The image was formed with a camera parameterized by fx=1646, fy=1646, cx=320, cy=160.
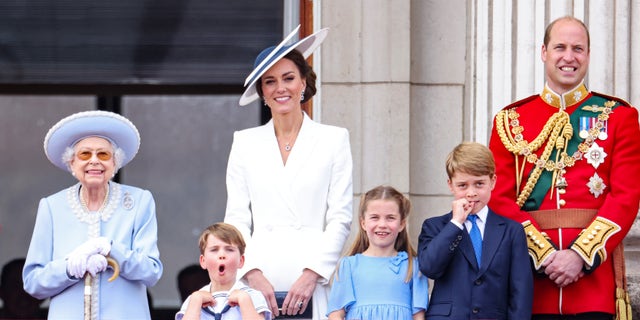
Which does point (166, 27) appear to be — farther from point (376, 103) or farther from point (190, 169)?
point (190, 169)

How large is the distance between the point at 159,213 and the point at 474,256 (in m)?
6.23

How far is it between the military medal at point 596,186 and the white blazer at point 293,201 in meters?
0.96

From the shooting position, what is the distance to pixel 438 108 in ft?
28.0

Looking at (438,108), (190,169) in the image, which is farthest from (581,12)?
(190,169)

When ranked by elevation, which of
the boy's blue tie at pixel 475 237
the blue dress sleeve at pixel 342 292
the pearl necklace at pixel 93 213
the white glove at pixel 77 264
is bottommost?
the blue dress sleeve at pixel 342 292

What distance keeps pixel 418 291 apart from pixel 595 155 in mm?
899

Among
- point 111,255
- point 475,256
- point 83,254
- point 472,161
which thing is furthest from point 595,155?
point 83,254

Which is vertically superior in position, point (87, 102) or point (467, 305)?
point (87, 102)

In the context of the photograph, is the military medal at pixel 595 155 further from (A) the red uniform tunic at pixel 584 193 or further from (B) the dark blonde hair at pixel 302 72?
(B) the dark blonde hair at pixel 302 72

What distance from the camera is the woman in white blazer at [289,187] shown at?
6520mm

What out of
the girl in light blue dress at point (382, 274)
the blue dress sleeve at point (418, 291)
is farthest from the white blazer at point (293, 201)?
the blue dress sleeve at point (418, 291)

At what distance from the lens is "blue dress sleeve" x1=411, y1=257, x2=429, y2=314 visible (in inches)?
250

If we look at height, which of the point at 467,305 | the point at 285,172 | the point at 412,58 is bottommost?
the point at 467,305

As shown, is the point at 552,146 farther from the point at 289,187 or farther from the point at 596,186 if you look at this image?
the point at 289,187
